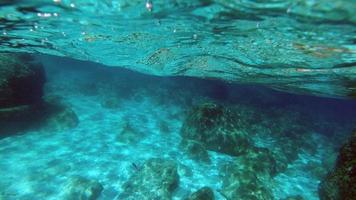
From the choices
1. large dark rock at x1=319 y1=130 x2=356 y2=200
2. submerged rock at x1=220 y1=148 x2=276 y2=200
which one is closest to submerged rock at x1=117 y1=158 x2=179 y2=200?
submerged rock at x1=220 y1=148 x2=276 y2=200

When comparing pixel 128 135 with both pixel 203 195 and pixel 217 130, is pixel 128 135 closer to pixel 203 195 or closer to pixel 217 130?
pixel 217 130

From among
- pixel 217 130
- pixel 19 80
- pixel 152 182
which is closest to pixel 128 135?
pixel 217 130

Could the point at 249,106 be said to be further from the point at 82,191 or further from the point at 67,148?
the point at 82,191

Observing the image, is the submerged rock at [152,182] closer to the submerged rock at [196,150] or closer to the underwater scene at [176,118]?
the underwater scene at [176,118]

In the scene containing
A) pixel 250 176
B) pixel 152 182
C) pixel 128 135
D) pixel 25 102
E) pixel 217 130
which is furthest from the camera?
pixel 128 135

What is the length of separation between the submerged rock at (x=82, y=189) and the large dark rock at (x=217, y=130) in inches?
244

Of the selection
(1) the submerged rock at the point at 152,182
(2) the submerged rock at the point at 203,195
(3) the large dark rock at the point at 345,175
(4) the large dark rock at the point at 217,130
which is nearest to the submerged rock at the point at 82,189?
(1) the submerged rock at the point at 152,182

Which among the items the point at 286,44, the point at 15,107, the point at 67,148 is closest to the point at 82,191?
the point at 67,148

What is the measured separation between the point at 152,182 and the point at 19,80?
866cm

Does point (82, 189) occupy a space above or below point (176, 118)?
above

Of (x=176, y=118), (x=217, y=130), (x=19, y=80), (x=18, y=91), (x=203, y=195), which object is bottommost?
(x=176, y=118)

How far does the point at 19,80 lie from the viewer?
14.0 m

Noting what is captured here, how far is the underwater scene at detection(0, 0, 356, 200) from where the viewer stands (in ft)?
23.0

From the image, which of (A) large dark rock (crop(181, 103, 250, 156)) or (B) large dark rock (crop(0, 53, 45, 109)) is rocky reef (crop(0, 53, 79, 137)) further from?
(A) large dark rock (crop(181, 103, 250, 156))
